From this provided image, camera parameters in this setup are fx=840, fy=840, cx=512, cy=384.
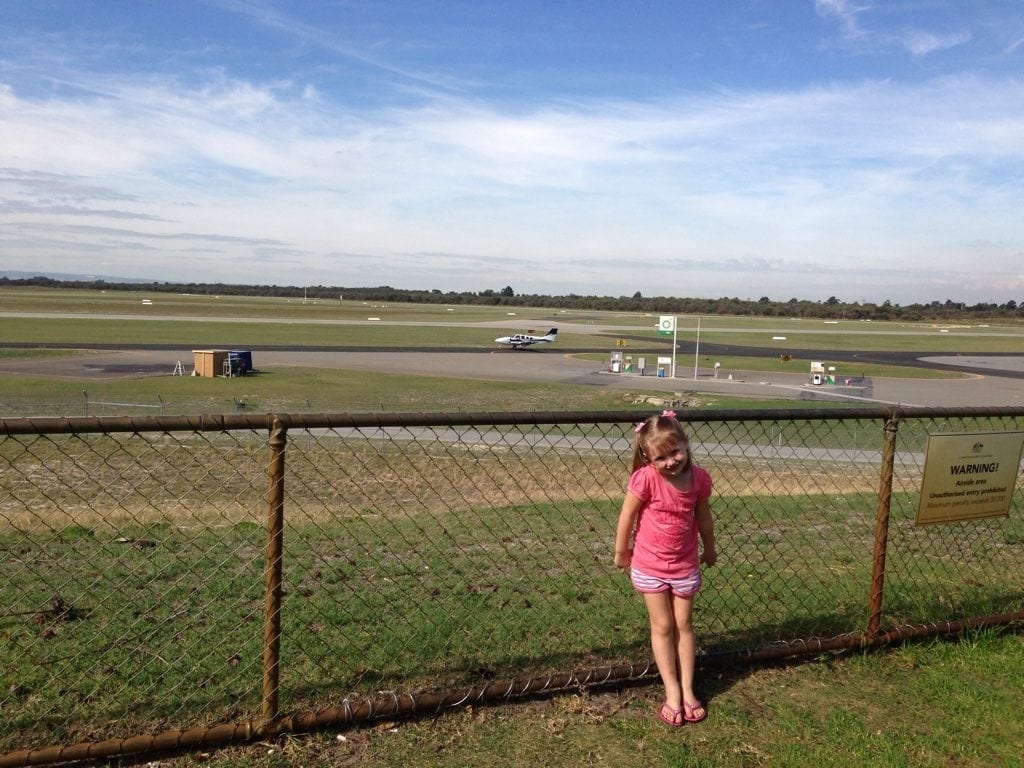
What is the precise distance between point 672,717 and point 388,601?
7.30ft

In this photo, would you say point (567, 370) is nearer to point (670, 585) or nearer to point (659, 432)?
point (670, 585)

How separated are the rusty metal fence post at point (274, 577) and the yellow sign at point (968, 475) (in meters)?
3.59

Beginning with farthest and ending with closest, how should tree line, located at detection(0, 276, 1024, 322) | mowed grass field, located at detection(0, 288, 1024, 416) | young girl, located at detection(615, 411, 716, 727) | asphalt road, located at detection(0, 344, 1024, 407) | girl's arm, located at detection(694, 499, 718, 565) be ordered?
tree line, located at detection(0, 276, 1024, 322)
asphalt road, located at detection(0, 344, 1024, 407)
mowed grass field, located at detection(0, 288, 1024, 416)
girl's arm, located at detection(694, 499, 718, 565)
young girl, located at detection(615, 411, 716, 727)

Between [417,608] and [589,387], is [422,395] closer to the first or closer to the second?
[589,387]

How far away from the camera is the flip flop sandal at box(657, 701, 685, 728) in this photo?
3977 mm

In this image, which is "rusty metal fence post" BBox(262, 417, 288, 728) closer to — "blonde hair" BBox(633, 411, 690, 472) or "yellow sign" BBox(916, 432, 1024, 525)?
"blonde hair" BBox(633, 411, 690, 472)

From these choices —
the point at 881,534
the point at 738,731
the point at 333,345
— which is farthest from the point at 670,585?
the point at 333,345

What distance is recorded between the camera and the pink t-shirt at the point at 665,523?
3.95m

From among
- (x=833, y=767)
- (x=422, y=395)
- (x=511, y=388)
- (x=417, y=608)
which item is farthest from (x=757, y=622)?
(x=511, y=388)

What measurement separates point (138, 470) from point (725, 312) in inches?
5440

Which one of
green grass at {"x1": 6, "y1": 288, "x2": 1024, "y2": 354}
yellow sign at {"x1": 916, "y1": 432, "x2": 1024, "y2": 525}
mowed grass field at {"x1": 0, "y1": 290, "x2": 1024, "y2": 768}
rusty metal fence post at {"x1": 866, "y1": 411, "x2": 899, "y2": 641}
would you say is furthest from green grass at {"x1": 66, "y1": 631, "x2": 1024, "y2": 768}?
green grass at {"x1": 6, "y1": 288, "x2": 1024, "y2": 354}

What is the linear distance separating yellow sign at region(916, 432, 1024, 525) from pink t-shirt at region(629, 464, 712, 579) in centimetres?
173

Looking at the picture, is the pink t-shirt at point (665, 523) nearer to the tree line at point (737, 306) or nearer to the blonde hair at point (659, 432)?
the blonde hair at point (659, 432)

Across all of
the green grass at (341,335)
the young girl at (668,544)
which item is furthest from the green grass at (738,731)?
the green grass at (341,335)
